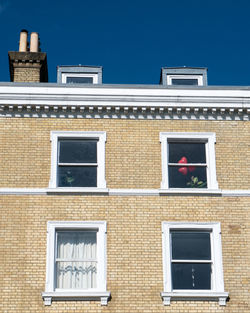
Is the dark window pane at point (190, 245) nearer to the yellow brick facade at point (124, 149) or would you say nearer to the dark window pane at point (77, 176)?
the yellow brick facade at point (124, 149)

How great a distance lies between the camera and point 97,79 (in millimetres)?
22484

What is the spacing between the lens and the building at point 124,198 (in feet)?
53.6

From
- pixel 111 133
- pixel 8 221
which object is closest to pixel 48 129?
pixel 111 133

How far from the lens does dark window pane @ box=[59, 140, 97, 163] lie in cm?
1809

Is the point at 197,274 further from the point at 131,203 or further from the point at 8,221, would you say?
the point at 8,221

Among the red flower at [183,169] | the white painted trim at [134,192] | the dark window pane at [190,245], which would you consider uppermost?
the red flower at [183,169]

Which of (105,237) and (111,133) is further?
(111,133)

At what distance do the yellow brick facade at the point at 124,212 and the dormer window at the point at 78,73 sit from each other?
4761 mm

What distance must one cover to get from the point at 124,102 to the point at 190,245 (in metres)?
4.89

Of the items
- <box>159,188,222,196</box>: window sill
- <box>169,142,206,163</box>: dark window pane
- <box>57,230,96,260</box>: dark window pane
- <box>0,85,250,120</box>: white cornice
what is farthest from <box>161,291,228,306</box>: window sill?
<box>0,85,250,120</box>: white cornice

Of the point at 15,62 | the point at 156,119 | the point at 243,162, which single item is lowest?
the point at 243,162

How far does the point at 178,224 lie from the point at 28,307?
16.0 feet

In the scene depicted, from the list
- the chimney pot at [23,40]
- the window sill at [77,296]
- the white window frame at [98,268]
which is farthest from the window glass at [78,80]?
the window sill at [77,296]

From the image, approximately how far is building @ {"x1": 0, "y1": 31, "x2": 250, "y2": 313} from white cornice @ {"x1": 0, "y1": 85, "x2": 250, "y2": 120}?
0.10 ft
